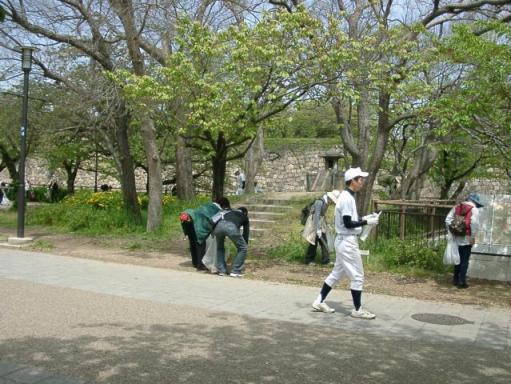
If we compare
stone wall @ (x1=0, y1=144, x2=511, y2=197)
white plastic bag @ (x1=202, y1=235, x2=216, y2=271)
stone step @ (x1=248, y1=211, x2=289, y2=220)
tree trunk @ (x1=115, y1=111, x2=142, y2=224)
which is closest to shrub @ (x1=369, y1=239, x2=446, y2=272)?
white plastic bag @ (x1=202, y1=235, x2=216, y2=271)

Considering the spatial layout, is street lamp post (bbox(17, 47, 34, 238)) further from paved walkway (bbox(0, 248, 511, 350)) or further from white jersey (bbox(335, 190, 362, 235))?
white jersey (bbox(335, 190, 362, 235))

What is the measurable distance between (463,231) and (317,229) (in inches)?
116

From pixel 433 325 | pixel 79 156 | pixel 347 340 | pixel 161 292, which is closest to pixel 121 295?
pixel 161 292

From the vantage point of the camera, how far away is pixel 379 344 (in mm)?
5832

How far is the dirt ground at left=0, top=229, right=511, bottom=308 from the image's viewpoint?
348 inches

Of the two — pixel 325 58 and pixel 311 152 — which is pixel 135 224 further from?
pixel 311 152

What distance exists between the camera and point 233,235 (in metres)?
9.89

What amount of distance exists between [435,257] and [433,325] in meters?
4.02

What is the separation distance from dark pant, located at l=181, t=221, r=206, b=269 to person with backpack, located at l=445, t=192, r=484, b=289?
178 inches

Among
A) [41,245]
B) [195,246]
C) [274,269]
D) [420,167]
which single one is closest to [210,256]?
[195,246]

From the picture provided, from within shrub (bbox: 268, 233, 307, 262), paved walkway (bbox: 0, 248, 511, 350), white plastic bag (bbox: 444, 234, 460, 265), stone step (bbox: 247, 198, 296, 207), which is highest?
stone step (bbox: 247, 198, 296, 207)

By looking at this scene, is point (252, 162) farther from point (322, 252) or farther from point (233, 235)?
point (233, 235)

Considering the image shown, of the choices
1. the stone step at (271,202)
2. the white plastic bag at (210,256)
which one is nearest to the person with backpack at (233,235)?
the white plastic bag at (210,256)

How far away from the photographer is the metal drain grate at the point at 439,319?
23.0 ft
